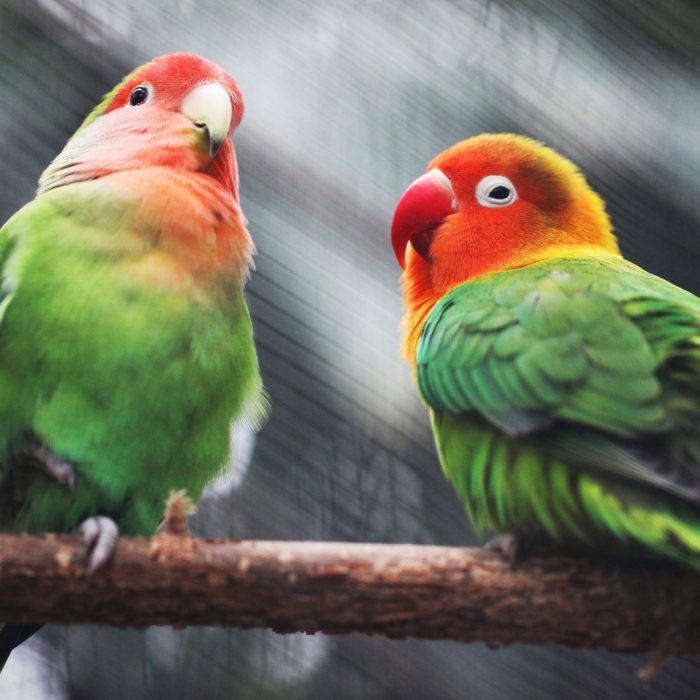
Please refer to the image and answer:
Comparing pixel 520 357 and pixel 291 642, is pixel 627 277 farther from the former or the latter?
pixel 291 642

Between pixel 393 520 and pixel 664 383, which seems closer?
pixel 664 383

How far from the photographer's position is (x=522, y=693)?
2254mm

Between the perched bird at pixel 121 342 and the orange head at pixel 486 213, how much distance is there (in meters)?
0.39

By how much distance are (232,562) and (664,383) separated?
74cm

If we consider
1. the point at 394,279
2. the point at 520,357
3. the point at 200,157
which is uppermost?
the point at 520,357

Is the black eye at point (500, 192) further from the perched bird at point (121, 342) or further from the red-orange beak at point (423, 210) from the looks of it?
the perched bird at point (121, 342)

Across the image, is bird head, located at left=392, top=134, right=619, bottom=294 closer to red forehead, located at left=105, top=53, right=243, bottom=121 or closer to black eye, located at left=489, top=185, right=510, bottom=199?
black eye, located at left=489, top=185, right=510, bottom=199

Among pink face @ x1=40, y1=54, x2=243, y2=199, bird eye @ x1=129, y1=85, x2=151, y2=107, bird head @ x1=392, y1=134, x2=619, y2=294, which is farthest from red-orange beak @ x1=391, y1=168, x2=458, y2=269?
bird eye @ x1=129, y1=85, x2=151, y2=107

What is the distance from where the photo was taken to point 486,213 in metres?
2.07

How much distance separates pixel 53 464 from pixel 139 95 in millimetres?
909

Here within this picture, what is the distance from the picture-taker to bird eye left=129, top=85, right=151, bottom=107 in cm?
213

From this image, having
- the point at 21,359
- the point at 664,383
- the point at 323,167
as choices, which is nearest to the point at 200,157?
the point at 323,167

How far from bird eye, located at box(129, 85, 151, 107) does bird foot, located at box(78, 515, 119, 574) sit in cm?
105

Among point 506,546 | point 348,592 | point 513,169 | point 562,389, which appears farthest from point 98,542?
point 513,169
